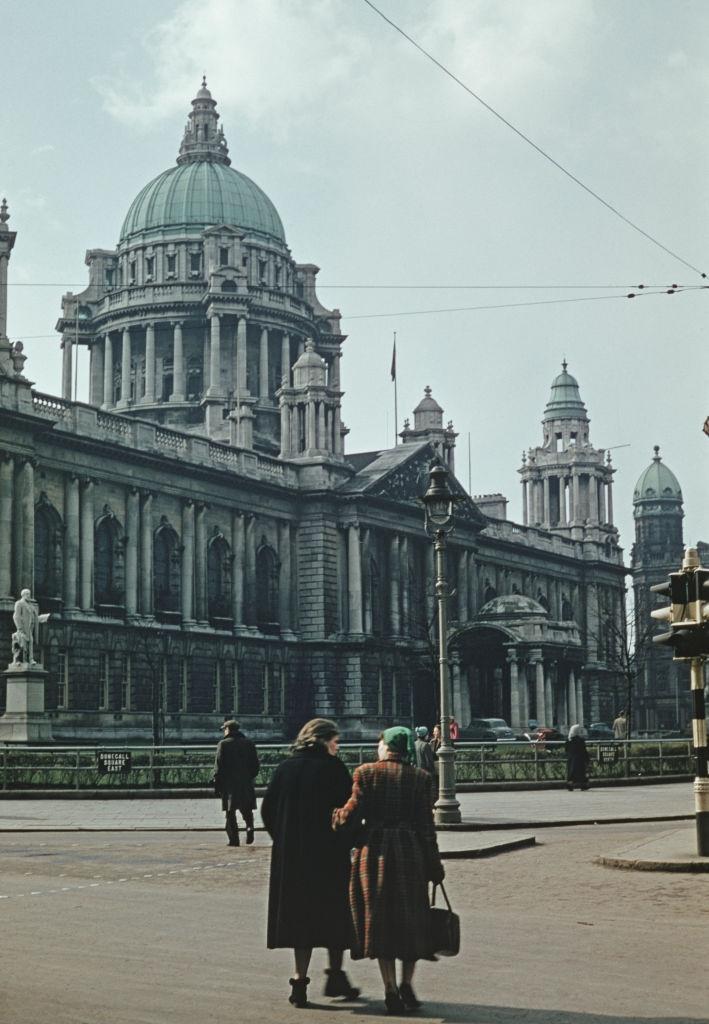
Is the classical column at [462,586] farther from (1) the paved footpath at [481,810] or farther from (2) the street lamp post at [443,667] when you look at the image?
(2) the street lamp post at [443,667]

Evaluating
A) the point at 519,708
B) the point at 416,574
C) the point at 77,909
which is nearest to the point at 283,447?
the point at 416,574

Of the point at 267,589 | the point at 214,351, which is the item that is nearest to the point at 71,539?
the point at 267,589

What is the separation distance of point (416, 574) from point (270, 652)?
13.5 m

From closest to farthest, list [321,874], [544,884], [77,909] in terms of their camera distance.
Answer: [321,874]
[77,909]
[544,884]

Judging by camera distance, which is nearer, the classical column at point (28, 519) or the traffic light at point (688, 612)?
the traffic light at point (688, 612)

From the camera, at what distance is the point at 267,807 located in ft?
41.5

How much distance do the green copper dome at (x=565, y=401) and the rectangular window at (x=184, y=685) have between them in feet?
189

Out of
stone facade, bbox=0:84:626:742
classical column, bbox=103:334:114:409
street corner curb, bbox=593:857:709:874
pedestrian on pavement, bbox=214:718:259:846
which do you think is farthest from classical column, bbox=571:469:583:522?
street corner curb, bbox=593:857:709:874

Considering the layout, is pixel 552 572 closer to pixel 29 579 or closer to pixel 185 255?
pixel 185 255

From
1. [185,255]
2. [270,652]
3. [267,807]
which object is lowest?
[267,807]

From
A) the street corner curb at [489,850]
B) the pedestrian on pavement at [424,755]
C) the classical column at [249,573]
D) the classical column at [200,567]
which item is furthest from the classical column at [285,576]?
the street corner curb at [489,850]

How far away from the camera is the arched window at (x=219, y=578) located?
78.8 metres

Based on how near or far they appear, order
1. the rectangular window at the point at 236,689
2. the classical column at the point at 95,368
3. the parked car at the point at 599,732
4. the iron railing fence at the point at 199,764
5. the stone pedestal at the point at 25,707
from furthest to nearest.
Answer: the classical column at the point at 95,368 → the parked car at the point at 599,732 → the rectangular window at the point at 236,689 → the stone pedestal at the point at 25,707 → the iron railing fence at the point at 199,764

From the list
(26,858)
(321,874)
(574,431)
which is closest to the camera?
(321,874)
